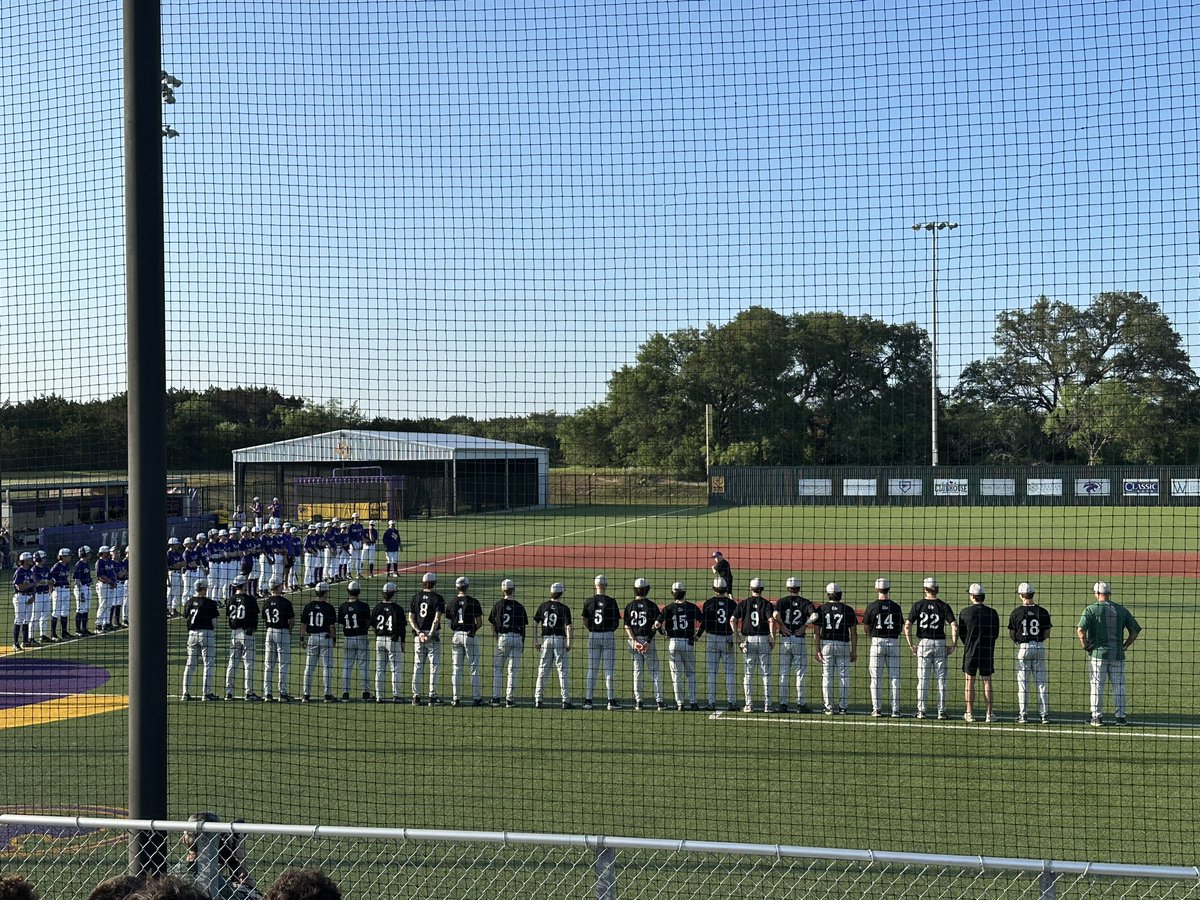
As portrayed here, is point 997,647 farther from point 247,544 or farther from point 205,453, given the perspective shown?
point 247,544

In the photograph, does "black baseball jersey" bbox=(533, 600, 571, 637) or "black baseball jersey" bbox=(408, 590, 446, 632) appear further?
"black baseball jersey" bbox=(408, 590, 446, 632)

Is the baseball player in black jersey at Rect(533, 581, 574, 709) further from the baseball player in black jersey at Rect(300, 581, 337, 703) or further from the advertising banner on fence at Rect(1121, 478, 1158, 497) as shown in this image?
the advertising banner on fence at Rect(1121, 478, 1158, 497)

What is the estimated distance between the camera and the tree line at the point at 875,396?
15.6 m

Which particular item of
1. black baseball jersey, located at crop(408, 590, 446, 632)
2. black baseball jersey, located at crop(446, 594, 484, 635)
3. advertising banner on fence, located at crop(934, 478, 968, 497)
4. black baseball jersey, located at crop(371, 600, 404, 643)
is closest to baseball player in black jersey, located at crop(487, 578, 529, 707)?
black baseball jersey, located at crop(446, 594, 484, 635)

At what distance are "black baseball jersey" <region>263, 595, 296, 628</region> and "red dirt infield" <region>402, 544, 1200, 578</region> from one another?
1387 cm

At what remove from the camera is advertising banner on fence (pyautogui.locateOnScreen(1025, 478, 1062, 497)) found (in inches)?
1433

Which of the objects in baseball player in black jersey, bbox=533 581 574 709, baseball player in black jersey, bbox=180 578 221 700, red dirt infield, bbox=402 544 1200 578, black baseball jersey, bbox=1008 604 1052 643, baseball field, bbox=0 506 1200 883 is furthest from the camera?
red dirt infield, bbox=402 544 1200 578

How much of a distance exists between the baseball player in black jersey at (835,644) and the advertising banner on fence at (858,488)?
27244 mm

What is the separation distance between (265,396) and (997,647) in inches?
467

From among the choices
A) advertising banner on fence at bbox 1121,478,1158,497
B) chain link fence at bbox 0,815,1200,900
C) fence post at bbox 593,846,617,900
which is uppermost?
advertising banner on fence at bbox 1121,478,1158,497

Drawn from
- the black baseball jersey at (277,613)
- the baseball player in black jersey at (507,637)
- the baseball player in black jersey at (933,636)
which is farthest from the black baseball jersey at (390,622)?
the baseball player in black jersey at (933,636)

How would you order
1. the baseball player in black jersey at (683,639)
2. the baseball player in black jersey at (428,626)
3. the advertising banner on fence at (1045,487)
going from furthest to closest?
the advertising banner on fence at (1045,487), the baseball player in black jersey at (428,626), the baseball player in black jersey at (683,639)

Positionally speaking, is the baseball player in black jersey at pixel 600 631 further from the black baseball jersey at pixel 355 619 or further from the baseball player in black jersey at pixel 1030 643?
the baseball player in black jersey at pixel 1030 643

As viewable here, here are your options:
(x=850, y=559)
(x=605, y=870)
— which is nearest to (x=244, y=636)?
(x=605, y=870)
